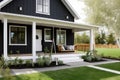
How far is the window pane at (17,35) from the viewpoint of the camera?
43.2 feet

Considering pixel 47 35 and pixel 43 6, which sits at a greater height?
pixel 43 6

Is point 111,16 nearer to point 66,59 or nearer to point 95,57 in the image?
point 95,57

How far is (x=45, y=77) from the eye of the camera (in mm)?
7555

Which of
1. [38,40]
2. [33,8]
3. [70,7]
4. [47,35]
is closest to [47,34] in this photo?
[47,35]

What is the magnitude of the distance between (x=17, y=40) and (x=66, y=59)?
14.3ft

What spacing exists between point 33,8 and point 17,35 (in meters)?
2.70

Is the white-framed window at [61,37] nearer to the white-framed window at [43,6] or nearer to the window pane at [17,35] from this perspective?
the white-framed window at [43,6]

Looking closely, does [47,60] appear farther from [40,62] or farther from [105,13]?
[105,13]

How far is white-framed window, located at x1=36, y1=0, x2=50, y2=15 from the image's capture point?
14.3 m

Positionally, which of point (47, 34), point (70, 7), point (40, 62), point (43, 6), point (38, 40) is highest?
point (70, 7)

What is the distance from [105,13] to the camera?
2331 cm

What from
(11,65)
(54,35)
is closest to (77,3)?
(54,35)

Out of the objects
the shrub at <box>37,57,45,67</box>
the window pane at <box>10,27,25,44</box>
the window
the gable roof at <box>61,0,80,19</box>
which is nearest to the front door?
the window pane at <box>10,27,25,44</box>

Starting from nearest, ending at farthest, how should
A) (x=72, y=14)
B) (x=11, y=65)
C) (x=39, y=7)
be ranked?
1. (x=11, y=65)
2. (x=39, y=7)
3. (x=72, y=14)
